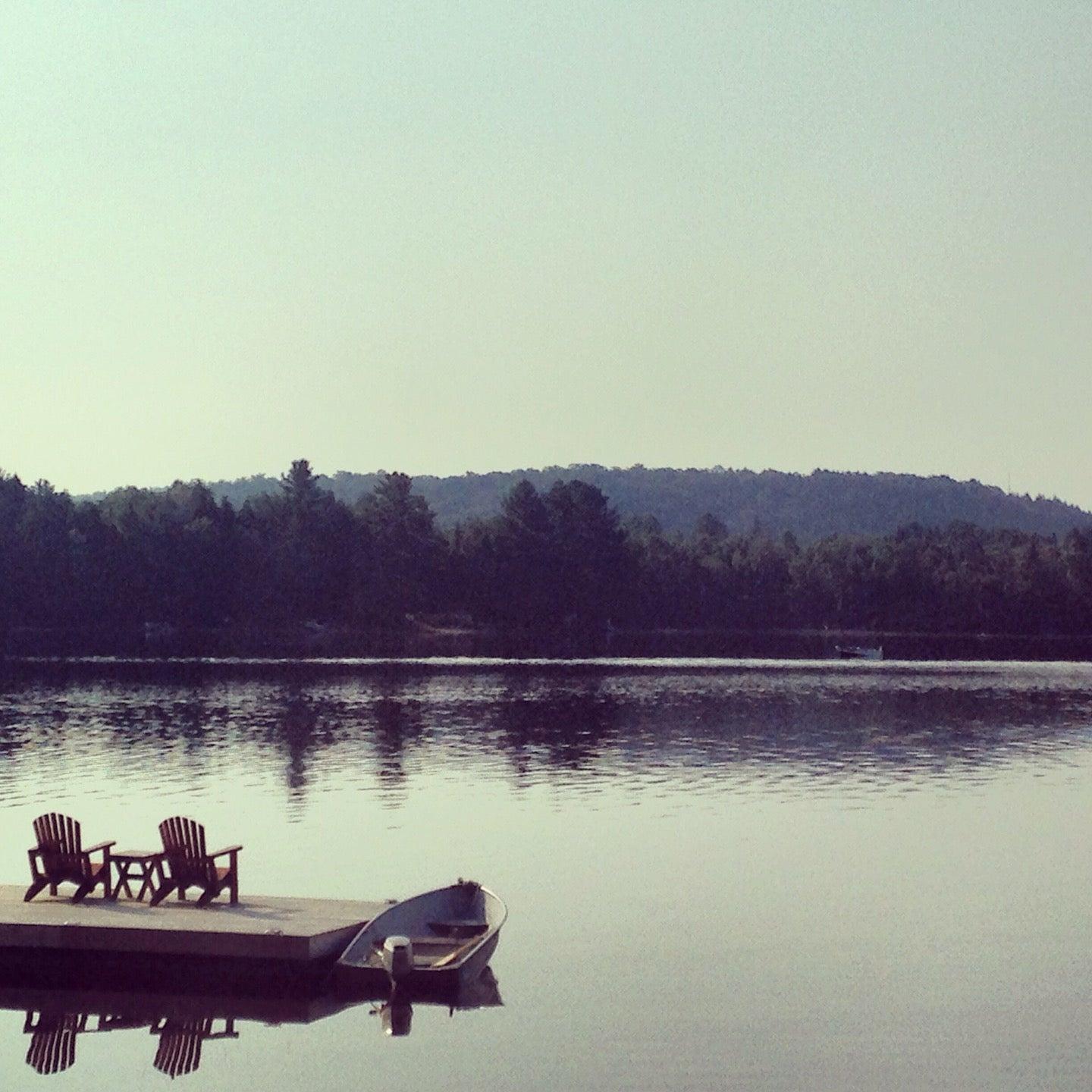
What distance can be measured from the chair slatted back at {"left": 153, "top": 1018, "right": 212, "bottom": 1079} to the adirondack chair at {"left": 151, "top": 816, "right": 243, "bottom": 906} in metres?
3.67

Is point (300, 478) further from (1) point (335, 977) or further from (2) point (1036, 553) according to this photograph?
(1) point (335, 977)

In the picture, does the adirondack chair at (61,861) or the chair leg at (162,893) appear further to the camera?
the adirondack chair at (61,861)

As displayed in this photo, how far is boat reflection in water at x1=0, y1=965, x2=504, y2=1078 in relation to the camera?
2245cm

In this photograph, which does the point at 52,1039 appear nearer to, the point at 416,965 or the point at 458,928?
the point at 416,965

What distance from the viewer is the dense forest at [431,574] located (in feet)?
542

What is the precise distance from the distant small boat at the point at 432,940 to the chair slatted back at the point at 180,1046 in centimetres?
215

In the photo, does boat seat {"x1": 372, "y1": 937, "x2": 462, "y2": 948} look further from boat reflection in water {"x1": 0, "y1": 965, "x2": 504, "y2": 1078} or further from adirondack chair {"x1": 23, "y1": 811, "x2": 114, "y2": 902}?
adirondack chair {"x1": 23, "y1": 811, "x2": 114, "y2": 902}

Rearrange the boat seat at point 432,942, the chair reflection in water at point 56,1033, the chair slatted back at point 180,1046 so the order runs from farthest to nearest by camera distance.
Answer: the boat seat at point 432,942
the chair reflection in water at point 56,1033
the chair slatted back at point 180,1046

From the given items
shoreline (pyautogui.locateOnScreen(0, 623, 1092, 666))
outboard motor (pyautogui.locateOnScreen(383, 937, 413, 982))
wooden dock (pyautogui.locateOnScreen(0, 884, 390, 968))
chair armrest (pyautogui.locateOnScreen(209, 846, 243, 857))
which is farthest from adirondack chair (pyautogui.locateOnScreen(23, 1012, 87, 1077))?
shoreline (pyautogui.locateOnScreen(0, 623, 1092, 666))

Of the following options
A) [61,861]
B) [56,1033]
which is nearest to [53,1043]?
[56,1033]

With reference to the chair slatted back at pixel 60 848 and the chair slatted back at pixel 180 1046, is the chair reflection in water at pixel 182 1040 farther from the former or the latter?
the chair slatted back at pixel 60 848

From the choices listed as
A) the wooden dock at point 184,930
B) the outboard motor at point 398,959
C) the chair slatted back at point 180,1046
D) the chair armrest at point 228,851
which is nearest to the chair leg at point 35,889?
the wooden dock at point 184,930

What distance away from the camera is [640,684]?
92500 mm

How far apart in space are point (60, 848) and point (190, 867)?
2050mm
